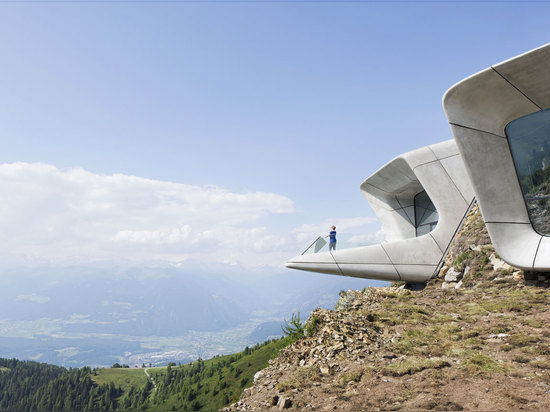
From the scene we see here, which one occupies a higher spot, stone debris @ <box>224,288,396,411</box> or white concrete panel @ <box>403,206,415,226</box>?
white concrete panel @ <box>403,206,415,226</box>

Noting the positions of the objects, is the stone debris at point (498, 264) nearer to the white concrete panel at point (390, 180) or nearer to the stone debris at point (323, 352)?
the stone debris at point (323, 352)

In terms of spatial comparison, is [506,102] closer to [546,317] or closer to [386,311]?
[546,317]

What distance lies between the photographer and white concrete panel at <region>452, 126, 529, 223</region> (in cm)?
1431

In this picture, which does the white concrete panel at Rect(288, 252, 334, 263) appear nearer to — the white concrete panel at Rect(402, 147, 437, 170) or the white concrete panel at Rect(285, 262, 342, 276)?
the white concrete panel at Rect(285, 262, 342, 276)

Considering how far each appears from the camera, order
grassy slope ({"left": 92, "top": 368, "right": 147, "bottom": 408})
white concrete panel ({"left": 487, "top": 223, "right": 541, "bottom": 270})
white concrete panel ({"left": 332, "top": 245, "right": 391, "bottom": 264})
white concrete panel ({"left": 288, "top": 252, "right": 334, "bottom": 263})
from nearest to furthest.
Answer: white concrete panel ({"left": 487, "top": 223, "right": 541, "bottom": 270})
white concrete panel ({"left": 332, "top": 245, "right": 391, "bottom": 264})
white concrete panel ({"left": 288, "top": 252, "right": 334, "bottom": 263})
grassy slope ({"left": 92, "top": 368, "right": 147, "bottom": 408})

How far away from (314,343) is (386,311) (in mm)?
3693

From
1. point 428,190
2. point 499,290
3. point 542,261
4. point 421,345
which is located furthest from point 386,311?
point 428,190

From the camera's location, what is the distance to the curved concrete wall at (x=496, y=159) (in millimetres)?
13460

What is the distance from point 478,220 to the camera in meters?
18.5

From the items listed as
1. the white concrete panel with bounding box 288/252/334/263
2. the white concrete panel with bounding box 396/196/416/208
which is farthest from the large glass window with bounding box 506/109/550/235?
the white concrete panel with bounding box 396/196/416/208

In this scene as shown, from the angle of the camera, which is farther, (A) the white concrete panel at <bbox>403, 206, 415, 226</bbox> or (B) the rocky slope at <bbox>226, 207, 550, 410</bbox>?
(A) the white concrete panel at <bbox>403, 206, 415, 226</bbox>

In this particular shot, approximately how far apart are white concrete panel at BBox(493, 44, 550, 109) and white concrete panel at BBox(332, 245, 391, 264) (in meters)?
9.88

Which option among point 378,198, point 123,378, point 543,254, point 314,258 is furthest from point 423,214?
point 123,378

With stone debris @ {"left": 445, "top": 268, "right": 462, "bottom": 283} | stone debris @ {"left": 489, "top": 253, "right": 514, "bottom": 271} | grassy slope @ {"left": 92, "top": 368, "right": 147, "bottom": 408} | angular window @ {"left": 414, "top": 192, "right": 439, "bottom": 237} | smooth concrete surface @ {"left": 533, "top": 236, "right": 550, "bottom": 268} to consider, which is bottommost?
grassy slope @ {"left": 92, "top": 368, "right": 147, "bottom": 408}
